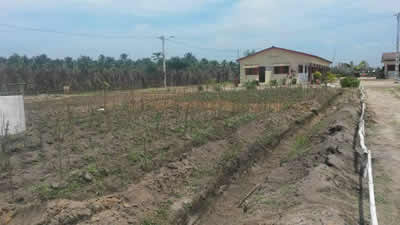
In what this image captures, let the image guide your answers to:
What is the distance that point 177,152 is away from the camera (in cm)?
491

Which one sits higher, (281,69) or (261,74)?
(281,69)

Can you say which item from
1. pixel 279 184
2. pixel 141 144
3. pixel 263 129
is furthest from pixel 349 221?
pixel 263 129

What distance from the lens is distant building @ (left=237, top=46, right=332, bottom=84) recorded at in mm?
27609

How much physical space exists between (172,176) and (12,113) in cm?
408

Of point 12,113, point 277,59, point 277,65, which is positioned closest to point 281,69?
point 277,65

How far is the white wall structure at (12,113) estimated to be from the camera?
5762 mm

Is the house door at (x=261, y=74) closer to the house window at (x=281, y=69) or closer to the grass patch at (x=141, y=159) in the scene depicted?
the house window at (x=281, y=69)

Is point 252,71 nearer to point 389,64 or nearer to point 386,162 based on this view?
point 389,64

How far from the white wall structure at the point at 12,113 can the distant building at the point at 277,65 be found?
23.6 meters

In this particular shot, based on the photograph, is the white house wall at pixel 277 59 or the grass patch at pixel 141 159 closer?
the grass patch at pixel 141 159

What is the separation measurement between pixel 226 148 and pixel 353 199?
8.53 feet

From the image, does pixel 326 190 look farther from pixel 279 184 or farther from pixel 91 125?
pixel 91 125

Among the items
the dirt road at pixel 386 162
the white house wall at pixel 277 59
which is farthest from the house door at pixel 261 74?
the dirt road at pixel 386 162

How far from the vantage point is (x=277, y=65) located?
28.4 metres
